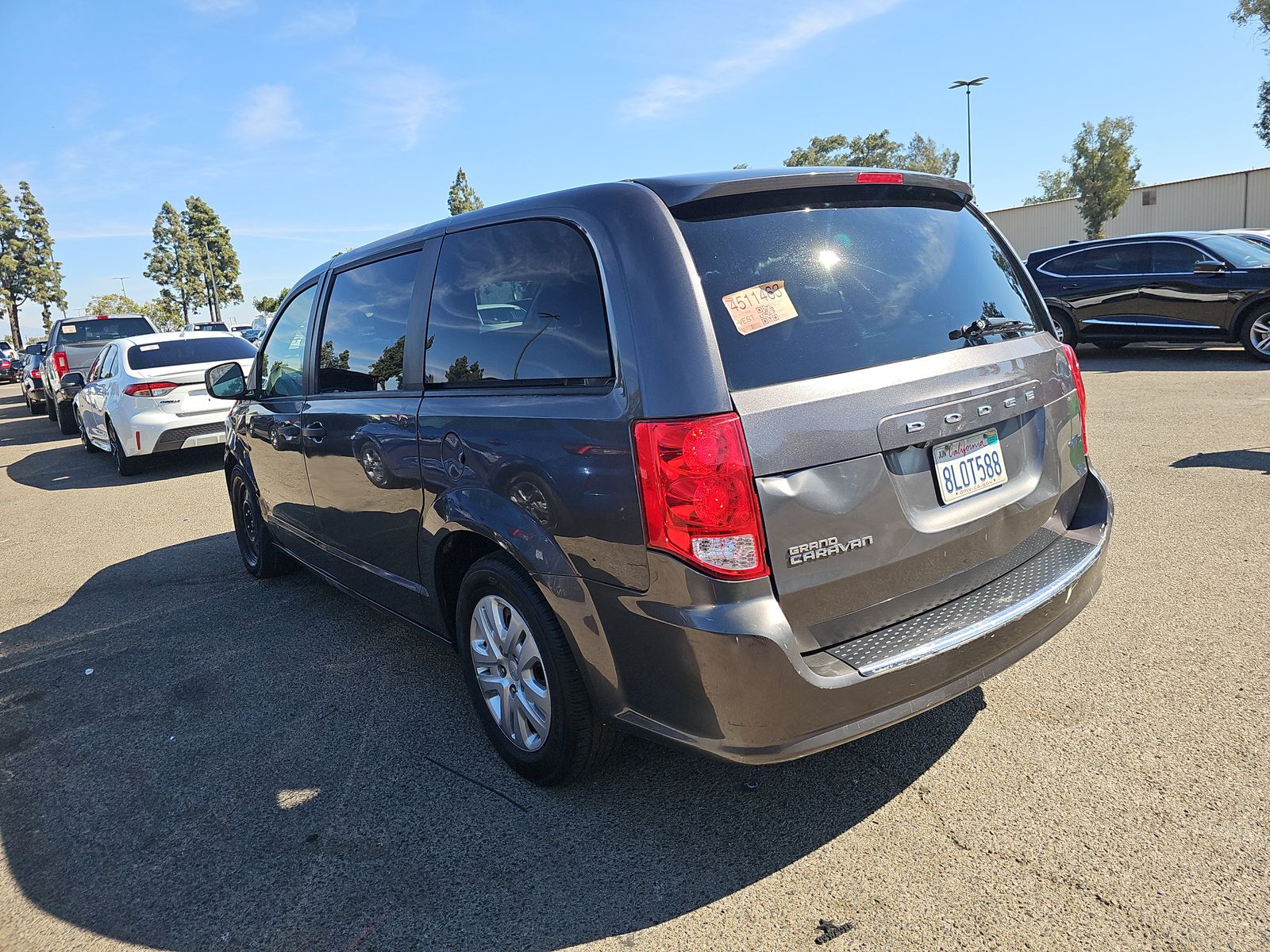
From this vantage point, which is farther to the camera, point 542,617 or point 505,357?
point 505,357

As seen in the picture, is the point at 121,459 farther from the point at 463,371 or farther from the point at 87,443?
the point at 463,371

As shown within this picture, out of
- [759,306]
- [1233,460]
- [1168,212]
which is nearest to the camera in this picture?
[759,306]

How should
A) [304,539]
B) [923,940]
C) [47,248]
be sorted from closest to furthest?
1. [923,940]
2. [304,539]
3. [47,248]

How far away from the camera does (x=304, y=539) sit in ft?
14.8

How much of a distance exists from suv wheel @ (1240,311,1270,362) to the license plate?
10.8 metres

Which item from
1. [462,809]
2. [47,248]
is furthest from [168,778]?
[47,248]

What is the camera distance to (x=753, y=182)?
8.23ft

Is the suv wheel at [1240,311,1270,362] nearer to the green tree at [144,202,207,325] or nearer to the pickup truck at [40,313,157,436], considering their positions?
the pickup truck at [40,313,157,436]

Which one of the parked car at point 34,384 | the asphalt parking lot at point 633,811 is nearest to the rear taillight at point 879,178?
the asphalt parking lot at point 633,811

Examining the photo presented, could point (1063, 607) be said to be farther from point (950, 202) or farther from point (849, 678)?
point (950, 202)

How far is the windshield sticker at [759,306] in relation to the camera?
7.65 ft

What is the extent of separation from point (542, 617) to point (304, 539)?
2322 mm

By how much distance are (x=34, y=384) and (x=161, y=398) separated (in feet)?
42.7

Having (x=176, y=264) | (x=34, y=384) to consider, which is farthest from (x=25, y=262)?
(x=34, y=384)
